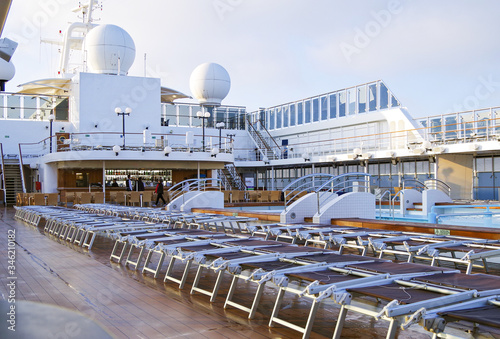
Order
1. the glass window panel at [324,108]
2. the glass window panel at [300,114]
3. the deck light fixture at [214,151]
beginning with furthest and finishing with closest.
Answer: the glass window panel at [300,114], the glass window panel at [324,108], the deck light fixture at [214,151]

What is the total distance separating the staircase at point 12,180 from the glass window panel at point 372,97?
16.6 metres

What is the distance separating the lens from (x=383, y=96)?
23.5m

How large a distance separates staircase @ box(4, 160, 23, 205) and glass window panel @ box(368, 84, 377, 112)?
54.4 feet

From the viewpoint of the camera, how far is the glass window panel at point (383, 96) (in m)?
23.4

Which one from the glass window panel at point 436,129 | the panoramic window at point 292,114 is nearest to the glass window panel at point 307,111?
the panoramic window at point 292,114

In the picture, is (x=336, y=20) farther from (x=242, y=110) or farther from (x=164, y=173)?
(x=242, y=110)

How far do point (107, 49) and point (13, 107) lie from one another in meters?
5.68

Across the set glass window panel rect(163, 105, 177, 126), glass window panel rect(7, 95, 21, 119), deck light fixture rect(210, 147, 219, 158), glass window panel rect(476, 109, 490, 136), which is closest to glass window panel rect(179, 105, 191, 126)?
glass window panel rect(163, 105, 177, 126)

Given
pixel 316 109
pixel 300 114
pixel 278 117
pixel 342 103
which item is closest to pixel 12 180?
pixel 278 117

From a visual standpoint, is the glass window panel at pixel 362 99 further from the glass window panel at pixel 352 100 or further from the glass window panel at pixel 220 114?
the glass window panel at pixel 220 114

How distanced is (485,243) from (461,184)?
14624mm

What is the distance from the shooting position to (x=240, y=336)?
3.58 meters

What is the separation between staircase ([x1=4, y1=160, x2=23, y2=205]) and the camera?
2403 centimetres

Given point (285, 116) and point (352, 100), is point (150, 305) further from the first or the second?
point (285, 116)
